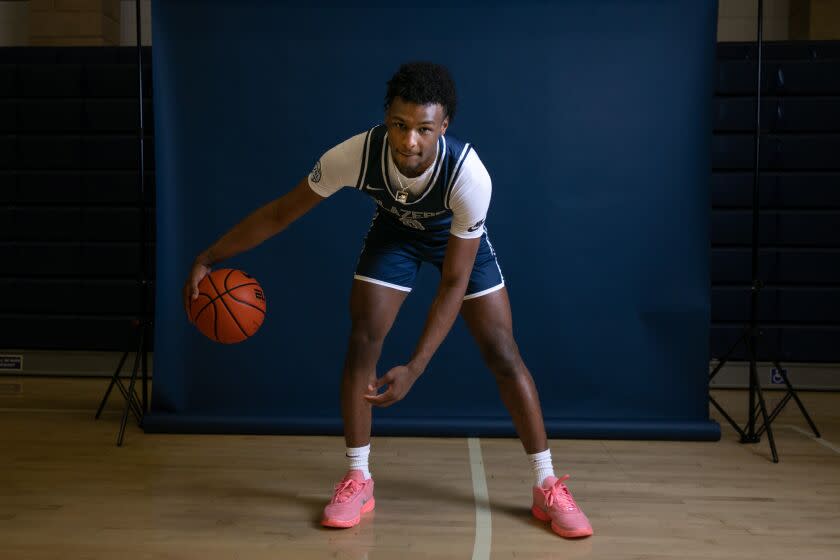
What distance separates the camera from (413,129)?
2078 millimetres

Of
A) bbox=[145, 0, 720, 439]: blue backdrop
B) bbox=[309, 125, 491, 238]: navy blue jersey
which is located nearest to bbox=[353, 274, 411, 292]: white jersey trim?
bbox=[309, 125, 491, 238]: navy blue jersey

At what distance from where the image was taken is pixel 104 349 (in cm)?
491

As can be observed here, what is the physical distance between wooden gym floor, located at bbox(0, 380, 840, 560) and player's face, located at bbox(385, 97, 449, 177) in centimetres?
109

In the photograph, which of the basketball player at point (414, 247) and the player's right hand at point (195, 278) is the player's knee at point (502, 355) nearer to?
the basketball player at point (414, 247)

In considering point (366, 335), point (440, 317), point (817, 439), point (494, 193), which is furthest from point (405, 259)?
point (817, 439)

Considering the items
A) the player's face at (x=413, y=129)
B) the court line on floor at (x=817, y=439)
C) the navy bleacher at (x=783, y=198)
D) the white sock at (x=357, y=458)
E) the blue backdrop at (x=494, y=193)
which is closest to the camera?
the player's face at (x=413, y=129)

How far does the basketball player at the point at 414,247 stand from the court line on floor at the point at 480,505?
18cm

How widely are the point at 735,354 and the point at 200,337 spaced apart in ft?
10.2

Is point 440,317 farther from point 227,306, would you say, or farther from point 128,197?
point 128,197

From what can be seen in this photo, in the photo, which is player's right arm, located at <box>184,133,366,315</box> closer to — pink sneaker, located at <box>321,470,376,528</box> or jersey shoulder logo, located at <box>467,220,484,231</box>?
jersey shoulder logo, located at <box>467,220,484,231</box>

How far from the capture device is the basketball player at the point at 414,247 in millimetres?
2102

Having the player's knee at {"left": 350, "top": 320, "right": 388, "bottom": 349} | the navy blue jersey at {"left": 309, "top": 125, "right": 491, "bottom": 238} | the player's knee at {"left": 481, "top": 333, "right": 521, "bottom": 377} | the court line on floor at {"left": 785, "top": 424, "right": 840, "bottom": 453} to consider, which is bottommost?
the court line on floor at {"left": 785, "top": 424, "right": 840, "bottom": 453}

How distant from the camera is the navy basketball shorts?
2479mm

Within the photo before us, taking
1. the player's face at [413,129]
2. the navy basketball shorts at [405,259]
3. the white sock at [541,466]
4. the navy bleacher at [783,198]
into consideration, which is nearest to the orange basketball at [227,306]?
the navy basketball shorts at [405,259]
